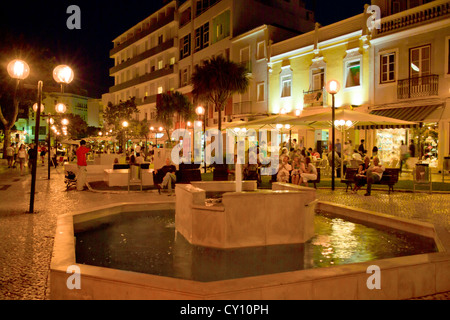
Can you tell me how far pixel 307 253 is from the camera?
19.1 ft

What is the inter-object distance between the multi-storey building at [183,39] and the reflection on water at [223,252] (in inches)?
961

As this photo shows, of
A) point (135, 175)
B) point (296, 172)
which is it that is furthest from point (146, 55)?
point (296, 172)

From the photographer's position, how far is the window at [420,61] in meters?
19.0

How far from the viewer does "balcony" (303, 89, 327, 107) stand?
24.6 meters

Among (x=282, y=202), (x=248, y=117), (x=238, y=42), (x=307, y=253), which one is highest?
(x=238, y=42)

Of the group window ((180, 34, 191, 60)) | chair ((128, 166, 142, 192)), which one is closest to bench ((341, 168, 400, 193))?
chair ((128, 166, 142, 192))

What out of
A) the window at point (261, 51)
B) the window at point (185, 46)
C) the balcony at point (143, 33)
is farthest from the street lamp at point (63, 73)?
the balcony at point (143, 33)

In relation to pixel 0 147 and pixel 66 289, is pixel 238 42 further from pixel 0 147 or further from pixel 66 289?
pixel 66 289

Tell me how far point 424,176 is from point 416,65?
9.48m

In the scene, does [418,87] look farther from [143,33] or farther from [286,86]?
[143,33]

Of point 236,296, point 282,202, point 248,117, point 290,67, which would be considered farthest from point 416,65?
point 236,296

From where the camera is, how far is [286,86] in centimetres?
2784

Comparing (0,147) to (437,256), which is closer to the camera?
(437,256)

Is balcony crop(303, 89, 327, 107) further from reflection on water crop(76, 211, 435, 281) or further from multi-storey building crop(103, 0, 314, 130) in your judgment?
reflection on water crop(76, 211, 435, 281)
